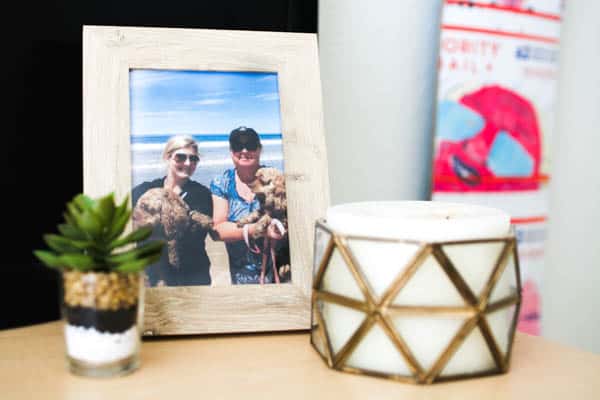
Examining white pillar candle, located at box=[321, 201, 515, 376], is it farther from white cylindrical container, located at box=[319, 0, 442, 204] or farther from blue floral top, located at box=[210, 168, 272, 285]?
white cylindrical container, located at box=[319, 0, 442, 204]

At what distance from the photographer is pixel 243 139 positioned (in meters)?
0.61

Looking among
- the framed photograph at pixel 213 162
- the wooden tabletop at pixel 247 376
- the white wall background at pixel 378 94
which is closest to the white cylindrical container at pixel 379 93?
the white wall background at pixel 378 94

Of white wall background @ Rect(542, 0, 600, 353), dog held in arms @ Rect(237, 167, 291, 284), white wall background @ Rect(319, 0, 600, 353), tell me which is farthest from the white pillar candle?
white wall background @ Rect(542, 0, 600, 353)

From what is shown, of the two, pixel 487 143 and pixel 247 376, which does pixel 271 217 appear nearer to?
pixel 247 376

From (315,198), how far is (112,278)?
235mm

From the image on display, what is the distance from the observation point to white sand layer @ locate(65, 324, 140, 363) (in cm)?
46

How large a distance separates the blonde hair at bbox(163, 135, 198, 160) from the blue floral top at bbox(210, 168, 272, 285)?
4 cm

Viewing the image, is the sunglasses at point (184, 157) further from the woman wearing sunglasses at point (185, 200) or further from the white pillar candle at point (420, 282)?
Answer: the white pillar candle at point (420, 282)

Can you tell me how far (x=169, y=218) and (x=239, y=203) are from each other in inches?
2.8

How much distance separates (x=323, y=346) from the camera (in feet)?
1.70

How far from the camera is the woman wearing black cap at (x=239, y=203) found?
1.91 feet

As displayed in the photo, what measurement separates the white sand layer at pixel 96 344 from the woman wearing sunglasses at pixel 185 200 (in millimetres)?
95

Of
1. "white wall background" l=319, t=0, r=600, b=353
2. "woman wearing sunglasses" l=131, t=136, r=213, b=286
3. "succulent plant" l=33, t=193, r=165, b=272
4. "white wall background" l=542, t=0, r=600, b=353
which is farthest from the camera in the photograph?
"white wall background" l=542, t=0, r=600, b=353

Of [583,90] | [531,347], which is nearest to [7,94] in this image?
[531,347]
